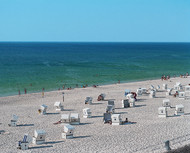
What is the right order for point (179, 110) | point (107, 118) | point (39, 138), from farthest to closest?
point (179, 110) → point (107, 118) → point (39, 138)

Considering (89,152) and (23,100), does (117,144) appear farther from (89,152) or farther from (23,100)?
(23,100)

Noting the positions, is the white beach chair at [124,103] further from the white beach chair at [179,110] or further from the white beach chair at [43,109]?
the white beach chair at [43,109]

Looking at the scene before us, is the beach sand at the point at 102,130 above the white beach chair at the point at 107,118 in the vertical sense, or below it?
below

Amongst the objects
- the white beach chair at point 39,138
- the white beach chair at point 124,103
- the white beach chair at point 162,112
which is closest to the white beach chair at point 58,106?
the white beach chair at point 124,103

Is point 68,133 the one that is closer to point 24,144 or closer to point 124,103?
point 24,144

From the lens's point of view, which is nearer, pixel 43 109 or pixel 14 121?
pixel 14 121

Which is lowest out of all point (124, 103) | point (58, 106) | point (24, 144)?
point (24, 144)

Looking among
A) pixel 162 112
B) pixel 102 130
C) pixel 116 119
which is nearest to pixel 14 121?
pixel 102 130

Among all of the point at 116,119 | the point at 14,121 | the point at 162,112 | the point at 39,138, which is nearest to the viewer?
the point at 39,138

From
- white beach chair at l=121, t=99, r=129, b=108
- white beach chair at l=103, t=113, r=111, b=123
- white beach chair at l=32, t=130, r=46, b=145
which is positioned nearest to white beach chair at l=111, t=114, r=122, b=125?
white beach chair at l=103, t=113, r=111, b=123

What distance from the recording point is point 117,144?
1533cm

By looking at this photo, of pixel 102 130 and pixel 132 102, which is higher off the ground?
pixel 132 102

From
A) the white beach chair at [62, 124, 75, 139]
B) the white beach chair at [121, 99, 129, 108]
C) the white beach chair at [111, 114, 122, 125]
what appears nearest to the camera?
the white beach chair at [62, 124, 75, 139]

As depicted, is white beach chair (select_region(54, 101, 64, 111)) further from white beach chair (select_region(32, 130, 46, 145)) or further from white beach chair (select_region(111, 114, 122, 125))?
white beach chair (select_region(32, 130, 46, 145))
